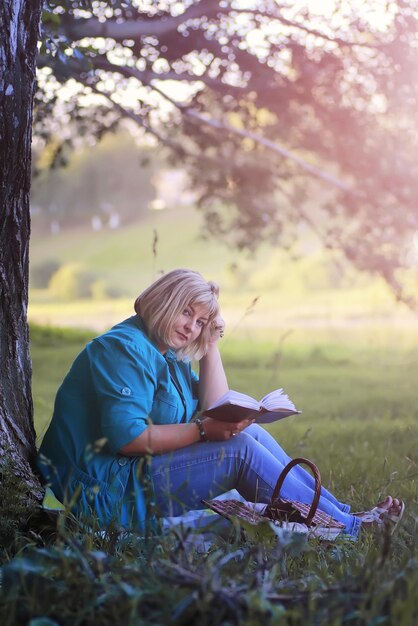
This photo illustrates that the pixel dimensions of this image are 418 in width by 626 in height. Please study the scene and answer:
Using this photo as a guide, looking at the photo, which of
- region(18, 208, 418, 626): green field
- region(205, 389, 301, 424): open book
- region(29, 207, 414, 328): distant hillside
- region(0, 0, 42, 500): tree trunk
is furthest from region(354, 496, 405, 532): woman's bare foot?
region(29, 207, 414, 328): distant hillside

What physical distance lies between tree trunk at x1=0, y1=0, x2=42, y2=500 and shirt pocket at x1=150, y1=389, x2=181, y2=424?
545 mm

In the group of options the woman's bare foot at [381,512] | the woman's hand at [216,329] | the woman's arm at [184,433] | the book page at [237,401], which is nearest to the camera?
the book page at [237,401]

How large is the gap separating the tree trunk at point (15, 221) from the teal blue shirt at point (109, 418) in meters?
0.14

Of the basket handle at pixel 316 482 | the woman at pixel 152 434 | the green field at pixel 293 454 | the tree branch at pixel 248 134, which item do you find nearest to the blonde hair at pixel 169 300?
the woman at pixel 152 434

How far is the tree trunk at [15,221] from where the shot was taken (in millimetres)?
3367

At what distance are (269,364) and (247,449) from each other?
7918 millimetres

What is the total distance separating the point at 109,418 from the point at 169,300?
65 centimetres

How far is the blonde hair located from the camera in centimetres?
375

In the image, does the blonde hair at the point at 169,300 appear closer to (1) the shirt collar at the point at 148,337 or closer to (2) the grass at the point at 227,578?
(1) the shirt collar at the point at 148,337

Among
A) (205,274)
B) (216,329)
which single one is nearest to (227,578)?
(216,329)

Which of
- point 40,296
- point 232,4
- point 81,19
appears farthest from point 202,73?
point 40,296

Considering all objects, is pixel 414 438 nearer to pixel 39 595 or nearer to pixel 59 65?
pixel 59 65

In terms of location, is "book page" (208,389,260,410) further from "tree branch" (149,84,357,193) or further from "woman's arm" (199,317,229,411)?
"tree branch" (149,84,357,193)

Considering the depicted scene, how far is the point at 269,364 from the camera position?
37.5ft
